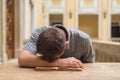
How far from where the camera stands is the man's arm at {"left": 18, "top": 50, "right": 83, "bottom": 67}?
2.21m

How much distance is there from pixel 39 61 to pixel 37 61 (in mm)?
17

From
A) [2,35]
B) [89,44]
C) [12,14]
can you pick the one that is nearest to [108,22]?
[12,14]

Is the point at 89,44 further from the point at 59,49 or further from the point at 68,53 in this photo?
the point at 59,49

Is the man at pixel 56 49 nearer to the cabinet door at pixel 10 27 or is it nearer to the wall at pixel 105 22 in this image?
the cabinet door at pixel 10 27

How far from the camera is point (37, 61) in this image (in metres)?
2.26

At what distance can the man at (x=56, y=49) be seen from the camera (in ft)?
6.77

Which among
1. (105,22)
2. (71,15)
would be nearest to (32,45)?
(71,15)

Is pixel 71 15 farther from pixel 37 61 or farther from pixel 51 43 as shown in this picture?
pixel 51 43

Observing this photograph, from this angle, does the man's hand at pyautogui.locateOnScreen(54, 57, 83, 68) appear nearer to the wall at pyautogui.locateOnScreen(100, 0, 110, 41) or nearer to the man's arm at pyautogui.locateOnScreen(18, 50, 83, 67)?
the man's arm at pyautogui.locateOnScreen(18, 50, 83, 67)

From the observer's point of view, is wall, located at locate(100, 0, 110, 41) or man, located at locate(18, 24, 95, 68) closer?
man, located at locate(18, 24, 95, 68)

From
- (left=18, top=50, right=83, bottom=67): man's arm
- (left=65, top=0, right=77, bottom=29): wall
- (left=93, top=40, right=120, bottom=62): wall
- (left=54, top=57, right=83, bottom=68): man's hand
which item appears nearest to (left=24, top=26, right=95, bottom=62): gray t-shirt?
(left=18, top=50, right=83, bottom=67): man's arm

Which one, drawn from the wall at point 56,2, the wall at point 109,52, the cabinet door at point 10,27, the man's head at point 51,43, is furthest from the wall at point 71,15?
the man's head at point 51,43

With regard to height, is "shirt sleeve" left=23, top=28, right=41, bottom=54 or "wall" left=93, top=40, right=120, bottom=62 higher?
"shirt sleeve" left=23, top=28, right=41, bottom=54

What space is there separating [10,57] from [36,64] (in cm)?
668
